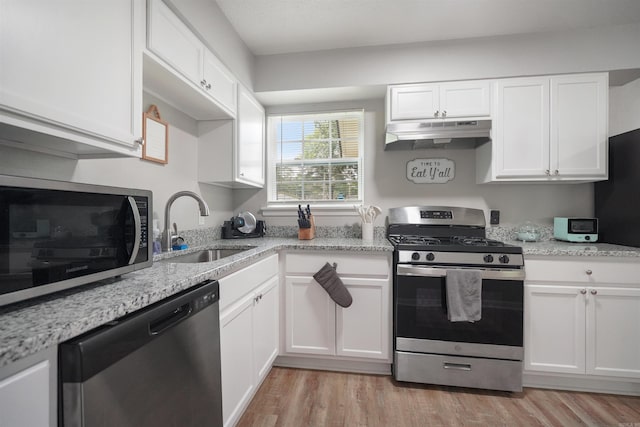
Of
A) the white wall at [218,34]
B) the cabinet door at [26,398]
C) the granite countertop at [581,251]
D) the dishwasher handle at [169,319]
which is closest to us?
the cabinet door at [26,398]

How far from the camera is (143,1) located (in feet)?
3.90

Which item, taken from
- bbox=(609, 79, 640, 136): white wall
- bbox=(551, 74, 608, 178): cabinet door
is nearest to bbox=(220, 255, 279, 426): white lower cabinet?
bbox=(551, 74, 608, 178): cabinet door

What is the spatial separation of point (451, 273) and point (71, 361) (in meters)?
1.83

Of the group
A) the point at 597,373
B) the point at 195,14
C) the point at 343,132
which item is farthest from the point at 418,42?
the point at 597,373

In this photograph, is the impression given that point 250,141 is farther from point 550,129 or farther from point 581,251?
point 581,251

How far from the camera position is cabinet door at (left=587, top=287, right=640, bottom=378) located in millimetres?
1767

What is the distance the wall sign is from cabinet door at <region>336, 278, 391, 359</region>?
1070 mm

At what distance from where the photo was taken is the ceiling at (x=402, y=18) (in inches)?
72.6

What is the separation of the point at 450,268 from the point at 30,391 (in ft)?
6.26

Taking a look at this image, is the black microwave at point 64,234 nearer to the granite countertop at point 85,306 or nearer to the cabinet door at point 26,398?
the granite countertop at point 85,306

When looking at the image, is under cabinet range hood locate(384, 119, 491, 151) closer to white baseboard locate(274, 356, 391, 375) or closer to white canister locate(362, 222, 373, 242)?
white canister locate(362, 222, 373, 242)

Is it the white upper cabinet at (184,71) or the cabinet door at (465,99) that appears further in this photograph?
the cabinet door at (465,99)

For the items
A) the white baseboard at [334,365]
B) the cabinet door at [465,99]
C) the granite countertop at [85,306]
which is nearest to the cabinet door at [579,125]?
the cabinet door at [465,99]

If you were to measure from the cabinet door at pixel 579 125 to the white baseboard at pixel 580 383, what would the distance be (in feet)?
4.58
